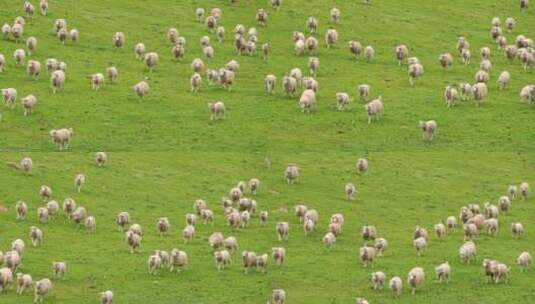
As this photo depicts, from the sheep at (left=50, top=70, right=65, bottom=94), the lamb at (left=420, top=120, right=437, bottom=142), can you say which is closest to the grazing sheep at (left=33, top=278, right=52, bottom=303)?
the lamb at (left=420, top=120, right=437, bottom=142)

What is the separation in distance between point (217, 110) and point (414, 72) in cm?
1407

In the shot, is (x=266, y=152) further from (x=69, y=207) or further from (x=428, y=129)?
(x=69, y=207)

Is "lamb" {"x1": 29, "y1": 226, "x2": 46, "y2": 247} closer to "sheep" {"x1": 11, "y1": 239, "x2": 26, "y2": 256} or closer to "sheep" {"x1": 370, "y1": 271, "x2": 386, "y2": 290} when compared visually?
"sheep" {"x1": 11, "y1": 239, "x2": 26, "y2": 256}

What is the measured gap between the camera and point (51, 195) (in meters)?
79.2

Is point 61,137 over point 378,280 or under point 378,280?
over

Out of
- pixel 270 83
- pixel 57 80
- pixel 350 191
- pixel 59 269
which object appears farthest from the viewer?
pixel 270 83

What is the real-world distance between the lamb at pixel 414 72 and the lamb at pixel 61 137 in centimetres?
2274

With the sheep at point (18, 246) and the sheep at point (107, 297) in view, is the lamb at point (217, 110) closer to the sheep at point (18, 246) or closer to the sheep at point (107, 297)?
the sheep at point (18, 246)

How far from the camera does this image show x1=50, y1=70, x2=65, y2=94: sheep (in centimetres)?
9619

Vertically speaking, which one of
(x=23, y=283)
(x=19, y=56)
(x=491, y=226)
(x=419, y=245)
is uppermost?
(x=19, y=56)

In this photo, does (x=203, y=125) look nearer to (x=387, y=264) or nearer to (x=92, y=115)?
(x=92, y=115)

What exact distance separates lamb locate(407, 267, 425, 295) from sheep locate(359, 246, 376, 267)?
314 cm

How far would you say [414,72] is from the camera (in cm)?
10319

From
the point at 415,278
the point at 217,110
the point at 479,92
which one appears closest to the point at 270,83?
the point at 217,110
